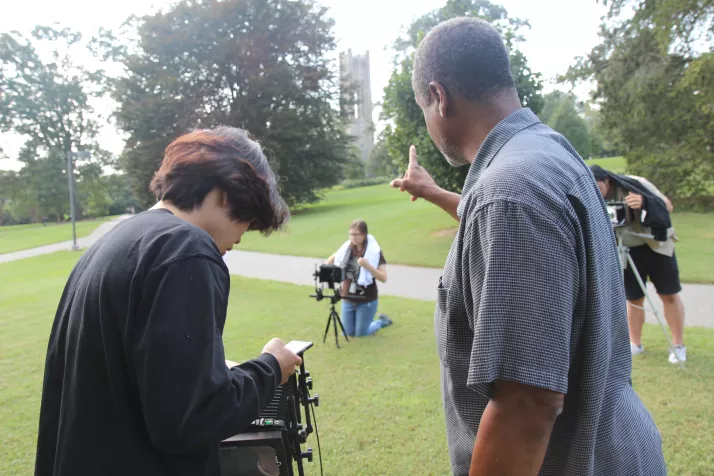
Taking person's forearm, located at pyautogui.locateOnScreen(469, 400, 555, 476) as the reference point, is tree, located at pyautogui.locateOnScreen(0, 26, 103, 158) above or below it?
above

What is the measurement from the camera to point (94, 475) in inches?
50.0

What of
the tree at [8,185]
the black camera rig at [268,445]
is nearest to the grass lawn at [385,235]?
the black camera rig at [268,445]

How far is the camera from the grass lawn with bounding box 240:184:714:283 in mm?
11461

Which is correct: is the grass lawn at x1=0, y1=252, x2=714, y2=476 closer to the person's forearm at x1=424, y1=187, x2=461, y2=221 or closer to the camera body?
the camera body

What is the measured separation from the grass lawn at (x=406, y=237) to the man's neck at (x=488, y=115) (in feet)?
30.7

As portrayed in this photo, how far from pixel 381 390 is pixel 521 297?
4.19 m

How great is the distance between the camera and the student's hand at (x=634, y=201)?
4.73 meters

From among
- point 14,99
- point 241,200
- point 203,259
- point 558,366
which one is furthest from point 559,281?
point 14,99

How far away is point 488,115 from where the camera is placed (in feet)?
4.52

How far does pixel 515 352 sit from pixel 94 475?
42.3 inches

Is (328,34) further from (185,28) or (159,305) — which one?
(159,305)

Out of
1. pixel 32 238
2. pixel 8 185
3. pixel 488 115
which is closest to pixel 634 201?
pixel 488 115

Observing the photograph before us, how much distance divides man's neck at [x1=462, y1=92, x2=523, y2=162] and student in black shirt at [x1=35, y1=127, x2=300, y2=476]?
781mm

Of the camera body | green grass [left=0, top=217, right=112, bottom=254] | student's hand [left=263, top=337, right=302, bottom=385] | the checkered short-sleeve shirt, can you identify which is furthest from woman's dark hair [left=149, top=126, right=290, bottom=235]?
green grass [left=0, top=217, right=112, bottom=254]
